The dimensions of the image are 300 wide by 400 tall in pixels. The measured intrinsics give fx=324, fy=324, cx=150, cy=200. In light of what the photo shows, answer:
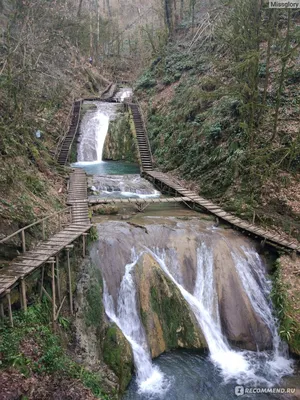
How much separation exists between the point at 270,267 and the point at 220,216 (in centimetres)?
319

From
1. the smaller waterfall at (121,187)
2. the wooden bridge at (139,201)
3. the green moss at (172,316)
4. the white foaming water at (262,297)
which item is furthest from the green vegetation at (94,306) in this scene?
the smaller waterfall at (121,187)

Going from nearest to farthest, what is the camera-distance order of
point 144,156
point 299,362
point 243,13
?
point 299,362, point 243,13, point 144,156

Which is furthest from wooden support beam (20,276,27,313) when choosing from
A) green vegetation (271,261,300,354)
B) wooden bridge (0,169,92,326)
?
green vegetation (271,261,300,354)

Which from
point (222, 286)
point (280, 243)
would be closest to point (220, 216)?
point (280, 243)

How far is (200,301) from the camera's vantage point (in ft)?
36.5

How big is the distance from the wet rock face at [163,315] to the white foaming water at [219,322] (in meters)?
0.42

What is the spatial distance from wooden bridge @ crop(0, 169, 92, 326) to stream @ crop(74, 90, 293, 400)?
3.56 feet

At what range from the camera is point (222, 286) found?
447 inches

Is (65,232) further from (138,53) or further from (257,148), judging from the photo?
(138,53)

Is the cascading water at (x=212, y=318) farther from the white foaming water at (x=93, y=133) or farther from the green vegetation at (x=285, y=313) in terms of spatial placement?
the white foaming water at (x=93, y=133)

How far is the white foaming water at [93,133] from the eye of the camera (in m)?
25.2

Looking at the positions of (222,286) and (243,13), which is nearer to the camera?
(222,286)

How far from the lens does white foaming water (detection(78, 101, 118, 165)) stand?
2519cm

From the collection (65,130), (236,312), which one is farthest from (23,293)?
(65,130)
